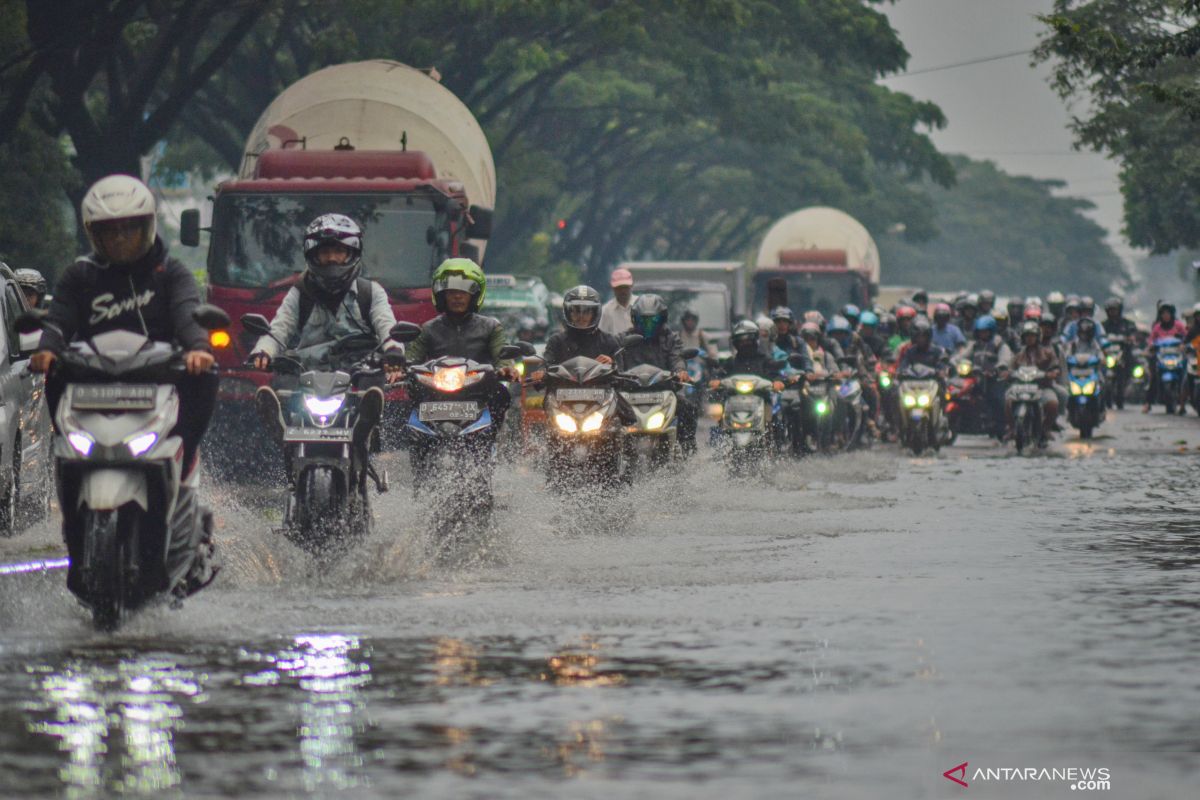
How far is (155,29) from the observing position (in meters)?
40.9

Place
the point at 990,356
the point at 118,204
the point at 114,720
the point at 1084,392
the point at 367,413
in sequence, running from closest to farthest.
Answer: the point at 114,720 < the point at 118,204 < the point at 367,413 < the point at 990,356 < the point at 1084,392

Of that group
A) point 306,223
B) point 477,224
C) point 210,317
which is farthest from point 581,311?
point 477,224

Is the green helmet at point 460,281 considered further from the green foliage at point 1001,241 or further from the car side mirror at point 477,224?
the green foliage at point 1001,241

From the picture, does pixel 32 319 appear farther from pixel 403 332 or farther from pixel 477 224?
pixel 477 224

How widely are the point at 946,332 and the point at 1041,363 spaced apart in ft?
4.98

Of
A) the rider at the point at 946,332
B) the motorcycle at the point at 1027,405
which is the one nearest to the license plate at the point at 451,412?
the motorcycle at the point at 1027,405

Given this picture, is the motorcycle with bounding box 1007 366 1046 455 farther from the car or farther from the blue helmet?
the car

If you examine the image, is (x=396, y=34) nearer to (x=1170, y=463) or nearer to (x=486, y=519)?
(x=1170, y=463)

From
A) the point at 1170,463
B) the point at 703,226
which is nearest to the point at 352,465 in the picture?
the point at 1170,463

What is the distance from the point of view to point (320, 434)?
11.9m

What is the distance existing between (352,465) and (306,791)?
5.52 m

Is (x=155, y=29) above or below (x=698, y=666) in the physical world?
above

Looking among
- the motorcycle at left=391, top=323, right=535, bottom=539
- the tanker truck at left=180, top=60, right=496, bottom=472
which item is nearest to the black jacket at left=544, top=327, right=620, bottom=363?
the motorcycle at left=391, top=323, right=535, bottom=539

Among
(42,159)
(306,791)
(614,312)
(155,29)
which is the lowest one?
(306,791)
